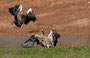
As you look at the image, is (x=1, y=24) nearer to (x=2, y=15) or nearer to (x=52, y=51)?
(x=2, y=15)

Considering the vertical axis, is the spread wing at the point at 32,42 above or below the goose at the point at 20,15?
below

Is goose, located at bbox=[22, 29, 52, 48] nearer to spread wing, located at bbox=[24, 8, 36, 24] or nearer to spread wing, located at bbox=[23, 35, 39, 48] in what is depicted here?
spread wing, located at bbox=[23, 35, 39, 48]

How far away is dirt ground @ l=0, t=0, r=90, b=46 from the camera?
21828mm

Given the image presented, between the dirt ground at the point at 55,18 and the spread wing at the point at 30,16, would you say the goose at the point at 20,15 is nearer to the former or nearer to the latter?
the spread wing at the point at 30,16

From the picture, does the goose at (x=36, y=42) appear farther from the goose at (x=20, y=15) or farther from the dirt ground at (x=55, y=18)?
the dirt ground at (x=55, y=18)

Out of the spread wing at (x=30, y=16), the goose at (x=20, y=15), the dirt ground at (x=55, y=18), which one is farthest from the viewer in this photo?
the dirt ground at (x=55, y=18)

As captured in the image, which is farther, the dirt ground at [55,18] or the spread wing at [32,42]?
the dirt ground at [55,18]

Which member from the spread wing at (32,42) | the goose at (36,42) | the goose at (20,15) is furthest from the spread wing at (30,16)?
the spread wing at (32,42)

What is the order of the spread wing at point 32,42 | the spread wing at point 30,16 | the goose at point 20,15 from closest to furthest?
1. the spread wing at point 32,42
2. the spread wing at point 30,16
3. the goose at point 20,15

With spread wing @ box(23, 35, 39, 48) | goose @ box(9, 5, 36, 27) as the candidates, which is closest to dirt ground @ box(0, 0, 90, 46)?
goose @ box(9, 5, 36, 27)

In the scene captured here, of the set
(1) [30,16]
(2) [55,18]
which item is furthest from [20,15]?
(2) [55,18]

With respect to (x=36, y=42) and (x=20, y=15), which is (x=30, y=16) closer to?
(x=20, y=15)

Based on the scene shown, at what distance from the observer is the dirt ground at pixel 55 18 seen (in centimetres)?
2183

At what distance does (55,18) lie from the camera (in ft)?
→ 80.2
